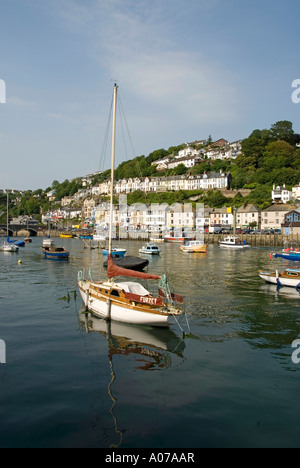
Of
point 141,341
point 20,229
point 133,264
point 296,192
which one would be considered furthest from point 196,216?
point 141,341

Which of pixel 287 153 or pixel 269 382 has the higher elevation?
pixel 287 153

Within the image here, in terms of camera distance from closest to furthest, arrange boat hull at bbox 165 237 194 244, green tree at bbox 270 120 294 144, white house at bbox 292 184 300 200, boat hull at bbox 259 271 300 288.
→ boat hull at bbox 259 271 300 288 → boat hull at bbox 165 237 194 244 → white house at bbox 292 184 300 200 → green tree at bbox 270 120 294 144

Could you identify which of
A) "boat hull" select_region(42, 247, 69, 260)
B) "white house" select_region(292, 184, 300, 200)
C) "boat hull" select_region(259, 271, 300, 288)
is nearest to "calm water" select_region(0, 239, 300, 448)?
"boat hull" select_region(259, 271, 300, 288)

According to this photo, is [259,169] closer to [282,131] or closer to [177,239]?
[282,131]

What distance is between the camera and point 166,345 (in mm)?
17531

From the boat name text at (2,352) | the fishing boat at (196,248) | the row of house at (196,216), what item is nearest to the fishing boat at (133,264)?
the boat name text at (2,352)

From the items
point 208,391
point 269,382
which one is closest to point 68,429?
point 208,391

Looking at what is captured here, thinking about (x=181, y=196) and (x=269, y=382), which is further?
(x=181, y=196)

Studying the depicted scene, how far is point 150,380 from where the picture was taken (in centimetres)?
1345

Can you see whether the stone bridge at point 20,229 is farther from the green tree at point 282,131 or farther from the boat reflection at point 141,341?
the boat reflection at point 141,341

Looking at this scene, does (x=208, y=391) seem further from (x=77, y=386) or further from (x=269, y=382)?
(x=77, y=386)

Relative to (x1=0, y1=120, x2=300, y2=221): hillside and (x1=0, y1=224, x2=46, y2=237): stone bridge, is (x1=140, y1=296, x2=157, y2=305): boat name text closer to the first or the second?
(x1=0, y1=120, x2=300, y2=221): hillside

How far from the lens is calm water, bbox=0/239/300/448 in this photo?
33.2 ft

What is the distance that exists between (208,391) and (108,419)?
3.75 m
